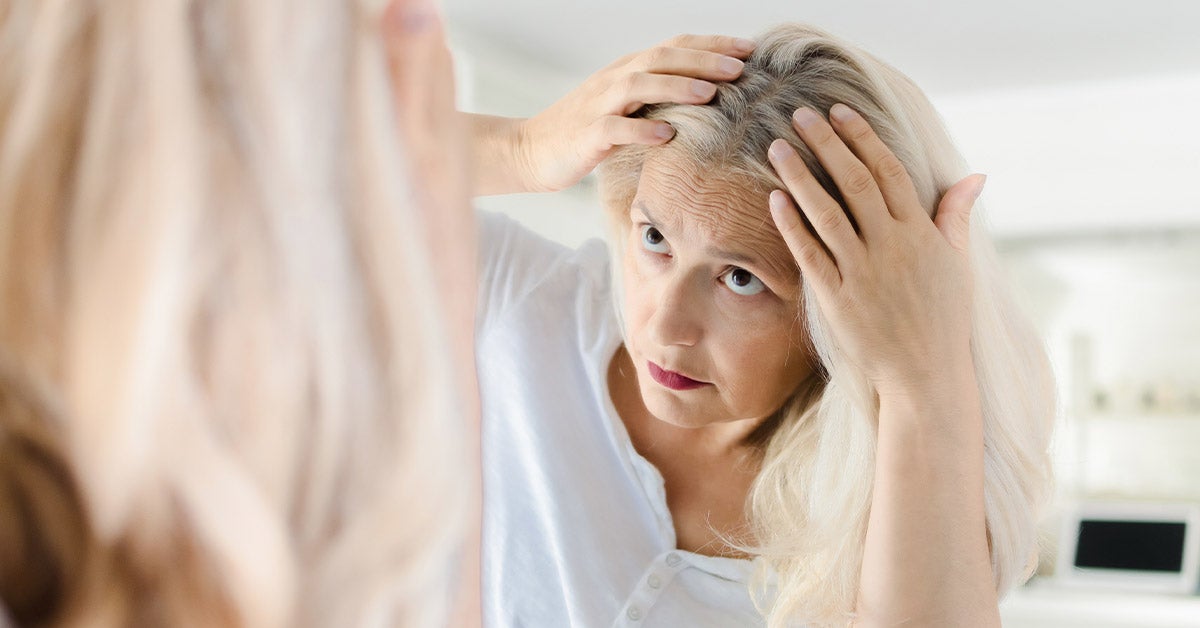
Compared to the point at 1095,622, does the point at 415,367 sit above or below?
above

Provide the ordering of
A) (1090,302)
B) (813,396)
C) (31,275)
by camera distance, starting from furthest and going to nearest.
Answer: (1090,302) < (813,396) < (31,275)

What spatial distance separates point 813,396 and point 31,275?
0.88m

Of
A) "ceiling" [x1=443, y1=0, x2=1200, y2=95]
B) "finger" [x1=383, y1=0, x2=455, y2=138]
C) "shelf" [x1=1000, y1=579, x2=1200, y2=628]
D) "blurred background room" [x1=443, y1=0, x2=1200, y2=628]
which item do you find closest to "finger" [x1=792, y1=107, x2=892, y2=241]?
"finger" [x1=383, y1=0, x2=455, y2=138]

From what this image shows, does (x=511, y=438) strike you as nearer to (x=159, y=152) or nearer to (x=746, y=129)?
(x=746, y=129)

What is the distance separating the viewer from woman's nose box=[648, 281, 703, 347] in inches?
38.1

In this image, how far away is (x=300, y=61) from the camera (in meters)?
0.38

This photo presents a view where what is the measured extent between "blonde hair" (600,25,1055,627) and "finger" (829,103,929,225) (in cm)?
4

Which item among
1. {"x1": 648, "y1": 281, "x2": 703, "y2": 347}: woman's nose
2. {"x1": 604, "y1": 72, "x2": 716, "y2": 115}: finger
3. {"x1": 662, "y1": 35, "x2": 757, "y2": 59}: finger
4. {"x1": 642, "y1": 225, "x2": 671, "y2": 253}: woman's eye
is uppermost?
{"x1": 662, "y1": 35, "x2": 757, "y2": 59}: finger

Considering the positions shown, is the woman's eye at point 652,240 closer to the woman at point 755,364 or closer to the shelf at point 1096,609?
the woman at point 755,364

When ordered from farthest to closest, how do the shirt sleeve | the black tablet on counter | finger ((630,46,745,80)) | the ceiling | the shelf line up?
the black tablet on counter → the shelf → the ceiling → the shirt sleeve → finger ((630,46,745,80))

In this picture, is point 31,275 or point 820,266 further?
point 820,266

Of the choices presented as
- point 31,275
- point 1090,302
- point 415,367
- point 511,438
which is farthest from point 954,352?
point 1090,302

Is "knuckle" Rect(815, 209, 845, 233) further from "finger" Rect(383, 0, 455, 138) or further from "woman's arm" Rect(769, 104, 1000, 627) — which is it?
"finger" Rect(383, 0, 455, 138)

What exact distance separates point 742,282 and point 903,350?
17cm
